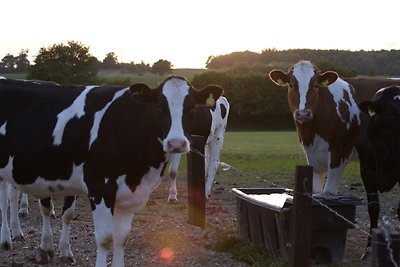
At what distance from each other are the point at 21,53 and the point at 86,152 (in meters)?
91.6

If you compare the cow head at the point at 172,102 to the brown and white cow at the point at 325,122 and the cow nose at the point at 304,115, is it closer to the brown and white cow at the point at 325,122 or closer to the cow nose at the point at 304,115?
the cow nose at the point at 304,115

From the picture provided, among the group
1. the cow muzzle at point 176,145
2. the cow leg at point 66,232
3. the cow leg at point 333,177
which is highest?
the cow muzzle at point 176,145

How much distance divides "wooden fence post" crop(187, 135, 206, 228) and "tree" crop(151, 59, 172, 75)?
84.1 m

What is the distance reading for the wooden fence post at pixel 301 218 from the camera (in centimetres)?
597

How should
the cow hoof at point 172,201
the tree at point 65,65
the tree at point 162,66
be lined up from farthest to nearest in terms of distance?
1. the tree at point 162,66
2. the tree at point 65,65
3. the cow hoof at point 172,201

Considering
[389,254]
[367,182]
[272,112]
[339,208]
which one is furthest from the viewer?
[272,112]

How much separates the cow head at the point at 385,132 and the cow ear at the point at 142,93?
289cm

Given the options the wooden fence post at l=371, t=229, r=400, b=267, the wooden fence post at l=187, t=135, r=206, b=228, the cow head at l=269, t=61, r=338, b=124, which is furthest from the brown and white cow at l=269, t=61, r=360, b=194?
the wooden fence post at l=371, t=229, r=400, b=267

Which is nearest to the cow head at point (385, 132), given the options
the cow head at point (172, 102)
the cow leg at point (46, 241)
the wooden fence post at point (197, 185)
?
the cow head at point (172, 102)

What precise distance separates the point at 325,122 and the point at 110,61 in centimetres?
10955

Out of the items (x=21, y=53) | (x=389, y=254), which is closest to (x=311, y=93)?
(x=389, y=254)

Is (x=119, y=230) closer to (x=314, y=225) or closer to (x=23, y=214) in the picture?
(x=314, y=225)

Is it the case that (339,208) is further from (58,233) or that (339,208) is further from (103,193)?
(58,233)

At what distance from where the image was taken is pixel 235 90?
224 ft
